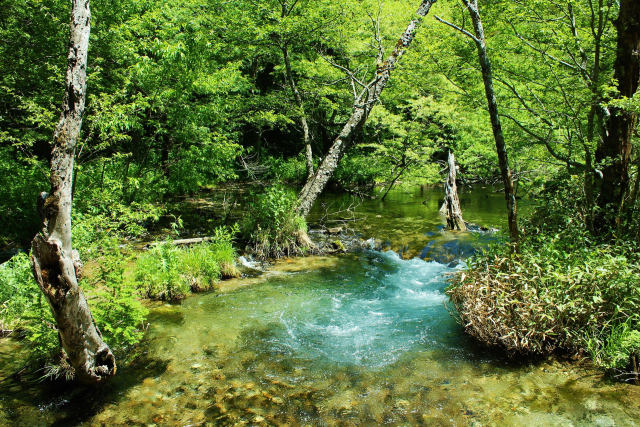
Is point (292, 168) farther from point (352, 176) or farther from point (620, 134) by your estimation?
point (620, 134)

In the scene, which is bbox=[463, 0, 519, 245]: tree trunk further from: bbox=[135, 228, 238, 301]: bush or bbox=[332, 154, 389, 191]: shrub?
bbox=[332, 154, 389, 191]: shrub

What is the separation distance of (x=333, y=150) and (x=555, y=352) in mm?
7639

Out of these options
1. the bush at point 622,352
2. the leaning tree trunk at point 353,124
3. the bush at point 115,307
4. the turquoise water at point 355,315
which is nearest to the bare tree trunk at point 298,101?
the leaning tree trunk at point 353,124

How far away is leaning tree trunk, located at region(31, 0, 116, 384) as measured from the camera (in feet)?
11.5

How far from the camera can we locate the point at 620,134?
5.84 m

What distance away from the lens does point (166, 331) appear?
5688 mm

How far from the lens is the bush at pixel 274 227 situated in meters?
9.73

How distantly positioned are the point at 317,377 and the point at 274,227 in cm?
573

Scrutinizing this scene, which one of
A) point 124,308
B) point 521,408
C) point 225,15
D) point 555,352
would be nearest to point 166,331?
point 124,308

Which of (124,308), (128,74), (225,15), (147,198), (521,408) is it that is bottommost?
(521,408)

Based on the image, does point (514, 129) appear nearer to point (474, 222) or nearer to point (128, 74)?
point (474, 222)

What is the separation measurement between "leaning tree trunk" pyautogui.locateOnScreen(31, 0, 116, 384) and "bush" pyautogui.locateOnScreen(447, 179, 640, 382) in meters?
4.84

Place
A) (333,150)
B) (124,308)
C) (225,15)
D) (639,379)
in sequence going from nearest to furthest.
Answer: (639,379) → (124,308) → (333,150) → (225,15)

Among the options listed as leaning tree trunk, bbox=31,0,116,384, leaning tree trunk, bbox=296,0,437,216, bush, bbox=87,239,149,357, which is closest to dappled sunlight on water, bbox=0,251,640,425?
bush, bbox=87,239,149,357
